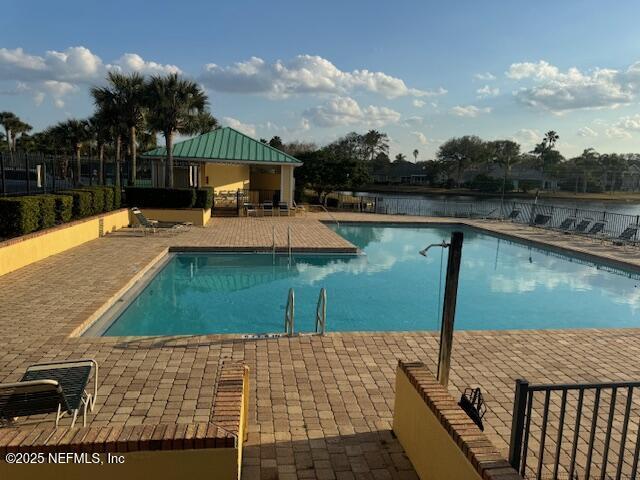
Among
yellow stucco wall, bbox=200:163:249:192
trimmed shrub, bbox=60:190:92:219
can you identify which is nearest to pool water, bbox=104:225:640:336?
trimmed shrub, bbox=60:190:92:219

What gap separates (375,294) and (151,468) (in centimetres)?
894

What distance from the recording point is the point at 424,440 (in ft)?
11.3

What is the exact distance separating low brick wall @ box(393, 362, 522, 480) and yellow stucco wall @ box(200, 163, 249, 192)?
23486 mm

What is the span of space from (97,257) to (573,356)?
1075cm

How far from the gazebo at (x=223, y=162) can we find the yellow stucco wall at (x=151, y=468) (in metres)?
21.9

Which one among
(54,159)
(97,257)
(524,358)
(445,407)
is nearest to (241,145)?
(54,159)

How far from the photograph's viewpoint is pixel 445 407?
321 centimetres

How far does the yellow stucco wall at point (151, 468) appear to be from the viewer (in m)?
2.62

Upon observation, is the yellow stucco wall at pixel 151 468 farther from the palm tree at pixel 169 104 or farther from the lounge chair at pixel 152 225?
the palm tree at pixel 169 104

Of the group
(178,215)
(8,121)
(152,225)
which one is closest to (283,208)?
(178,215)

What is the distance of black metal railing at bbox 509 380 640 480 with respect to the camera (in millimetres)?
2822

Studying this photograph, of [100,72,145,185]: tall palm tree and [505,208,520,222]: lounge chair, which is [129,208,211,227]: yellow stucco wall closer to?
[100,72,145,185]: tall palm tree

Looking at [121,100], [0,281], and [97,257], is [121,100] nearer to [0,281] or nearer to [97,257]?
[97,257]

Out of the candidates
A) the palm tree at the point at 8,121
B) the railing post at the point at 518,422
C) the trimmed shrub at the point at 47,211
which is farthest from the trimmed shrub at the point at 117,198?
the palm tree at the point at 8,121
